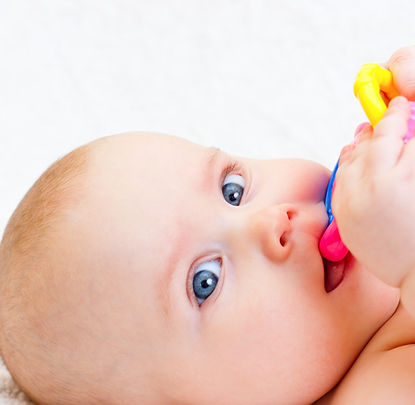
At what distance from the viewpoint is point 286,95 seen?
225cm

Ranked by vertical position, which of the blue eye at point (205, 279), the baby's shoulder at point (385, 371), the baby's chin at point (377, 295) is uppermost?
the blue eye at point (205, 279)

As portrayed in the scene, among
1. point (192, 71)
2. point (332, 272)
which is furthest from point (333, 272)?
point (192, 71)

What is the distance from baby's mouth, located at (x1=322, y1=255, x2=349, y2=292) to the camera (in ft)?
4.62

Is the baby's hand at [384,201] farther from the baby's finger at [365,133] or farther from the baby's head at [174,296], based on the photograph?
the baby's head at [174,296]

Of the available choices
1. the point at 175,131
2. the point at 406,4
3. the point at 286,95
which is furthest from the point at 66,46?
the point at 406,4

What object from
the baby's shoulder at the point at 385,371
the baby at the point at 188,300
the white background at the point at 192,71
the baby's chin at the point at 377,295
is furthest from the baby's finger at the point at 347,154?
the white background at the point at 192,71

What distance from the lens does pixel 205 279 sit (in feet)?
4.54

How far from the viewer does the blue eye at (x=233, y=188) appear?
4.85 ft

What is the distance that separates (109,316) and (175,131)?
3.21 feet

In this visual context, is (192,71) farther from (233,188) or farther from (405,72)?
(405,72)

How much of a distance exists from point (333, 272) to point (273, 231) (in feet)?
0.51

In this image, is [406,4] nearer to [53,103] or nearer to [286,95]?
[286,95]

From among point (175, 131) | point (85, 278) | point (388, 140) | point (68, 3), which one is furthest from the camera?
point (68, 3)

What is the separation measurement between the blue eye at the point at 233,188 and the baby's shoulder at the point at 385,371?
1.18 feet
